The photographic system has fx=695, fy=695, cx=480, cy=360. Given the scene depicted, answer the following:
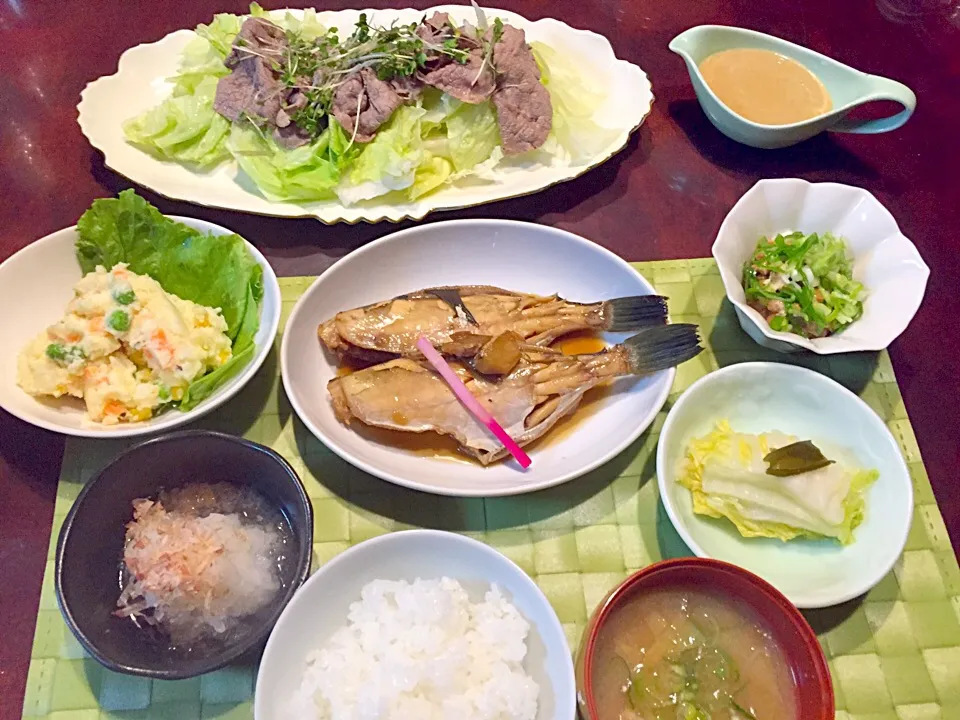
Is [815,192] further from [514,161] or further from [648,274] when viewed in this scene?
[514,161]

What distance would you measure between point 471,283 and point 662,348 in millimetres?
715

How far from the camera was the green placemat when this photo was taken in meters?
1.74

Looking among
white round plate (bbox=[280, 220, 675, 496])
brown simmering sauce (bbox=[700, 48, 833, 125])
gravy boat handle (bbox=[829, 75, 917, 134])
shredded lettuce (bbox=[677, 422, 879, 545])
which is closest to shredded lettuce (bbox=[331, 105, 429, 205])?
white round plate (bbox=[280, 220, 675, 496])

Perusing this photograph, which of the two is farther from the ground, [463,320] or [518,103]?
[518,103]

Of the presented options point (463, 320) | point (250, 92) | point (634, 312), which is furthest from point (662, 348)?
point (250, 92)

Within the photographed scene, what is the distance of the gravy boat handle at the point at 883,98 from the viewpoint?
2.64m

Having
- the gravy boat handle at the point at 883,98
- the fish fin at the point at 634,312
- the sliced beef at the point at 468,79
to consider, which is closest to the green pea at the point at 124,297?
the sliced beef at the point at 468,79

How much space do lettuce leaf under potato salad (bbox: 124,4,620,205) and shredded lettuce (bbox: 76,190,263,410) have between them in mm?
403

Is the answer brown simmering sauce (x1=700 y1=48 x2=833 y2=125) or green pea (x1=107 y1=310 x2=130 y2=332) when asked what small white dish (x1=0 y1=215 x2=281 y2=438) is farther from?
brown simmering sauce (x1=700 y1=48 x2=833 y2=125)

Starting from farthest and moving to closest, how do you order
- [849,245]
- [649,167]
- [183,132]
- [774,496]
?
[649,167] < [183,132] < [849,245] < [774,496]

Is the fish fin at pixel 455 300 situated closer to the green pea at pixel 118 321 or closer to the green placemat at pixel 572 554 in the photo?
the green placemat at pixel 572 554

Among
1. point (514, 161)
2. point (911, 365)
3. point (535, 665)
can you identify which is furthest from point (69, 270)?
point (911, 365)

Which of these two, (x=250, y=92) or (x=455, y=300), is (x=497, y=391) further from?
(x=250, y=92)

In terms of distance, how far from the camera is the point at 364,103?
8.36ft
